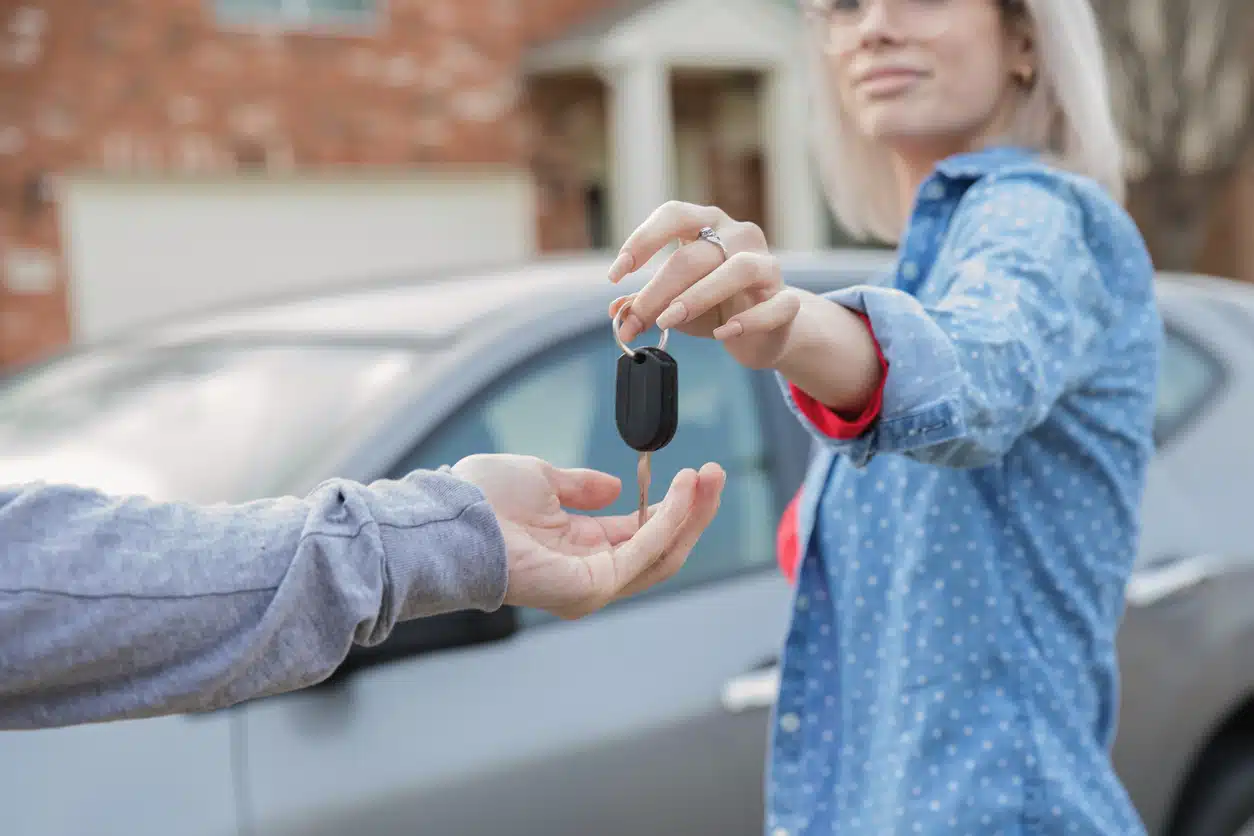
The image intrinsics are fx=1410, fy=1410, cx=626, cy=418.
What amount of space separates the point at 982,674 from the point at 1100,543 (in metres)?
0.17

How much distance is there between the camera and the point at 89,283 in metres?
10.4

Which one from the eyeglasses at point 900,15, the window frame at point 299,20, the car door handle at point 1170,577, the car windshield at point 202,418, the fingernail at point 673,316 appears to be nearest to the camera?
the fingernail at point 673,316

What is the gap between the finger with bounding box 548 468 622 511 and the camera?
3.48 ft

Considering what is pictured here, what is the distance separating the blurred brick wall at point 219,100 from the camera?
9.95 metres

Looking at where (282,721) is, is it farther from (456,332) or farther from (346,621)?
(346,621)

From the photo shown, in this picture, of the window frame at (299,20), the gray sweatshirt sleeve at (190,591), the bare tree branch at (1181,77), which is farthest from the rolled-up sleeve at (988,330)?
the bare tree branch at (1181,77)

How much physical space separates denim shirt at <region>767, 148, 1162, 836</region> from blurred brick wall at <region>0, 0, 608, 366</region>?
380 inches

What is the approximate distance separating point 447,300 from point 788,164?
A: 34.1 feet

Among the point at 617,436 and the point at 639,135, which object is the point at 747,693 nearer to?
the point at 617,436

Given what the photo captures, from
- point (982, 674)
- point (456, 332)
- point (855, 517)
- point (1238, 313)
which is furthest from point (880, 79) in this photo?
point (1238, 313)

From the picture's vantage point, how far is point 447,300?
8.39 feet

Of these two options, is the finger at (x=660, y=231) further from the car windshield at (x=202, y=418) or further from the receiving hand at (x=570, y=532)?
the car windshield at (x=202, y=418)

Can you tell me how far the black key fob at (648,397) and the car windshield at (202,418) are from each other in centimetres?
117

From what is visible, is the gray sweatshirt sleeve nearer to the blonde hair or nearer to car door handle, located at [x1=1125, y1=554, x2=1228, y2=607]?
the blonde hair
